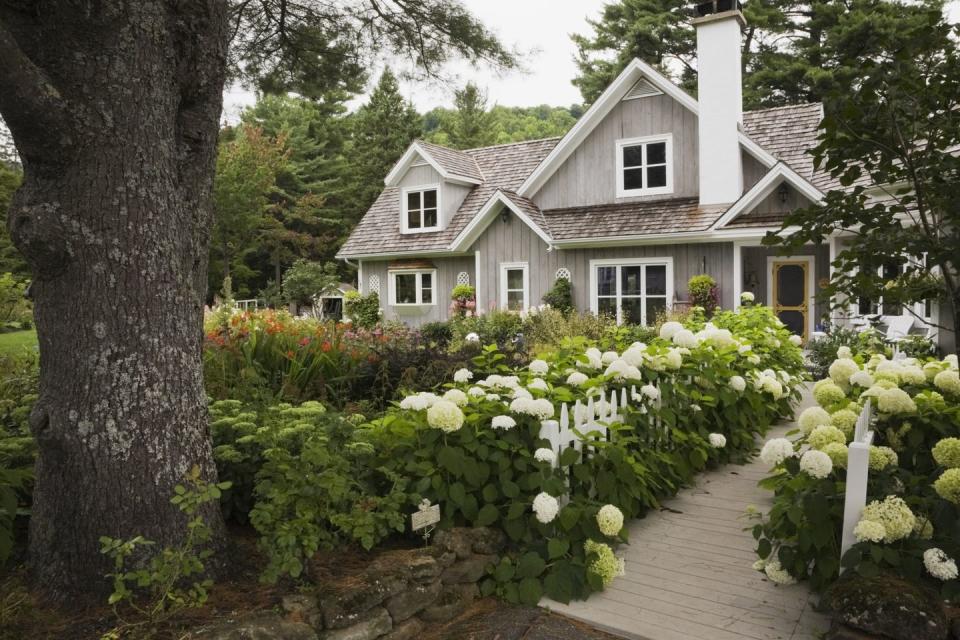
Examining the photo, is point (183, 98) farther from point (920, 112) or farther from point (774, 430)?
point (774, 430)

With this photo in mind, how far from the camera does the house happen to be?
561 inches

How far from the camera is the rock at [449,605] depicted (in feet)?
10.4

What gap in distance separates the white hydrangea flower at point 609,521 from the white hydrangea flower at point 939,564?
4.51 ft

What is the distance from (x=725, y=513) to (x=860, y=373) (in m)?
1.31

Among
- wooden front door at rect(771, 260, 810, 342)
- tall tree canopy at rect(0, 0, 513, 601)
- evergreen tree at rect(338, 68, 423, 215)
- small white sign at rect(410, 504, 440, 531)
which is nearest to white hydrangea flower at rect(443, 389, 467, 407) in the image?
small white sign at rect(410, 504, 440, 531)

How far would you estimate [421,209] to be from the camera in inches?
785

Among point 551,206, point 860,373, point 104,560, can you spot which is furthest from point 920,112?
point 551,206

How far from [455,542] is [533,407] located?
2.71ft

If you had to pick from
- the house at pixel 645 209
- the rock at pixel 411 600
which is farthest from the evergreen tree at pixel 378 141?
the rock at pixel 411 600

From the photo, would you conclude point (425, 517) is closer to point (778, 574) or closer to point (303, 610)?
point (303, 610)

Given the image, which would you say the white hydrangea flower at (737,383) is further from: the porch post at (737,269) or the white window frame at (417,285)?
the white window frame at (417,285)

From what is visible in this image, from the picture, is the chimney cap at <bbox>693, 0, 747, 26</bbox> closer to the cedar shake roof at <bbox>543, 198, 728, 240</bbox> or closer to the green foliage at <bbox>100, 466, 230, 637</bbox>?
the cedar shake roof at <bbox>543, 198, 728, 240</bbox>

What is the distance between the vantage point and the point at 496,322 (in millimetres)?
14656

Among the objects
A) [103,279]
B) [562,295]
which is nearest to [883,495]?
[103,279]
